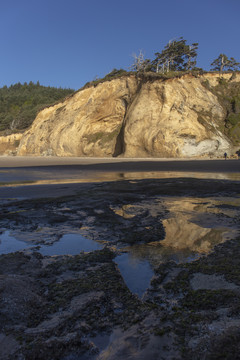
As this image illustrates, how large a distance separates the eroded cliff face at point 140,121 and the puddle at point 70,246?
24692 millimetres

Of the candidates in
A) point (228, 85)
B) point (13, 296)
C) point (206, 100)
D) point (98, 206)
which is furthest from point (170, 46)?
point (13, 296)

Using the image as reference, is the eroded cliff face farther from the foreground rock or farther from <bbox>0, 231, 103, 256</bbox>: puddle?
the foreground rock

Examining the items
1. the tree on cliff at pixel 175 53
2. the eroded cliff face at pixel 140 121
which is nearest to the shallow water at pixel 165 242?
the eroded cliff face at pixel 140 121

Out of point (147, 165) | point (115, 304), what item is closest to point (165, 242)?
point (115, 304)

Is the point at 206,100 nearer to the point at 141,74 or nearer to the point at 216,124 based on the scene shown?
the point at 216,124

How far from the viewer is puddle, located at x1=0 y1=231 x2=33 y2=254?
8.75 feet

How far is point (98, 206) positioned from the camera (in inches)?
187

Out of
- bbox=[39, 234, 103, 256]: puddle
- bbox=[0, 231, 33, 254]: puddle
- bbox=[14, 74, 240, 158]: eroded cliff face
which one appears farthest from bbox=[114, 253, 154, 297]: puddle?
bbox=[14, 74, 240, 158]: eroded cliff face

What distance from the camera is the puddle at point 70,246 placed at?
2627 mm

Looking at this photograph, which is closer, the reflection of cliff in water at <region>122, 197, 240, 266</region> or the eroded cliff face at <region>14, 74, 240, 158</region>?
the reflection of cliff in water at <region>122, 197, 240, 266</region>

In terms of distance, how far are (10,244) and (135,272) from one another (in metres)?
1.54

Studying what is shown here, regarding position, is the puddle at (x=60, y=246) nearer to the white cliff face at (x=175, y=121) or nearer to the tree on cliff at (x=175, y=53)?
the white cliff face at (x=175, y=121)

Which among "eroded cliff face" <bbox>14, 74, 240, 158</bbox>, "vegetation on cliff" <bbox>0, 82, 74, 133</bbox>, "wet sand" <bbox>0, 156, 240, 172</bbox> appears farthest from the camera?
"vegetation on cliff" <bbox>0, 82, 74, 133</bbox>

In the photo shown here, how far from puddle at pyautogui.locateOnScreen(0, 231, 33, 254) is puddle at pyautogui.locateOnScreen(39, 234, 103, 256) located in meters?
0.24
